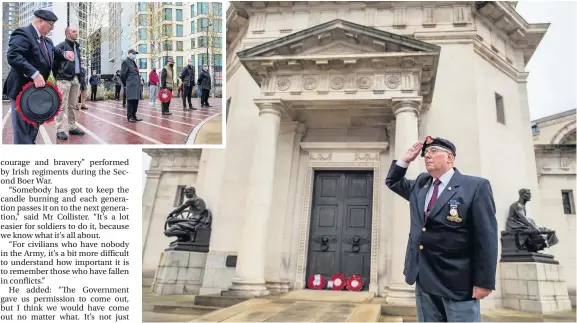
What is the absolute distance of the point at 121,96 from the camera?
33.7 ft

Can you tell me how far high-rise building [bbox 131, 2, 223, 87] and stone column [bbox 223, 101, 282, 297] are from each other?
1898 mm

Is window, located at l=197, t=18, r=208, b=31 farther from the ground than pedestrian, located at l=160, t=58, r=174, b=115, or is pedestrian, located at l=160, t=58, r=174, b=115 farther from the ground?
window, located at l=197, t=18, r=208, b=31

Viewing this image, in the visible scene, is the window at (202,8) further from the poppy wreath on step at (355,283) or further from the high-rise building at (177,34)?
the poppy wreath on step at (355,283)

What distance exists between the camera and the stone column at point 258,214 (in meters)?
10.9

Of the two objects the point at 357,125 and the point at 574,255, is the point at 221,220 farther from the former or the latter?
the point at 574,255

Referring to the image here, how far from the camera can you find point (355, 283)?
12.1m

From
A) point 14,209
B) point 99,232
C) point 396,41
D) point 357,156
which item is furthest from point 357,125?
point 14,209

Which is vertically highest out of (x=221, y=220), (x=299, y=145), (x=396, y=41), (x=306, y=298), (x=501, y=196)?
(x=396, y=41)

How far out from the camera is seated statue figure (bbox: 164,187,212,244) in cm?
1399

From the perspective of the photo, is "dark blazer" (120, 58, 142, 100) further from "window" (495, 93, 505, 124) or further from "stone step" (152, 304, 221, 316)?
"window" (495, 93, 505, 124)

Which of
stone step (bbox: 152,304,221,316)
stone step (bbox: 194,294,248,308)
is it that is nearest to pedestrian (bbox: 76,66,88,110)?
stone step (bbox: 152,304,221,316)

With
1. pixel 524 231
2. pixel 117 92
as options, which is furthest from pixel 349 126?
pixel 117 92

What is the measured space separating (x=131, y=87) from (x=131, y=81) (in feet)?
0.69

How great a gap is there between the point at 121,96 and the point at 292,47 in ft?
14.5
